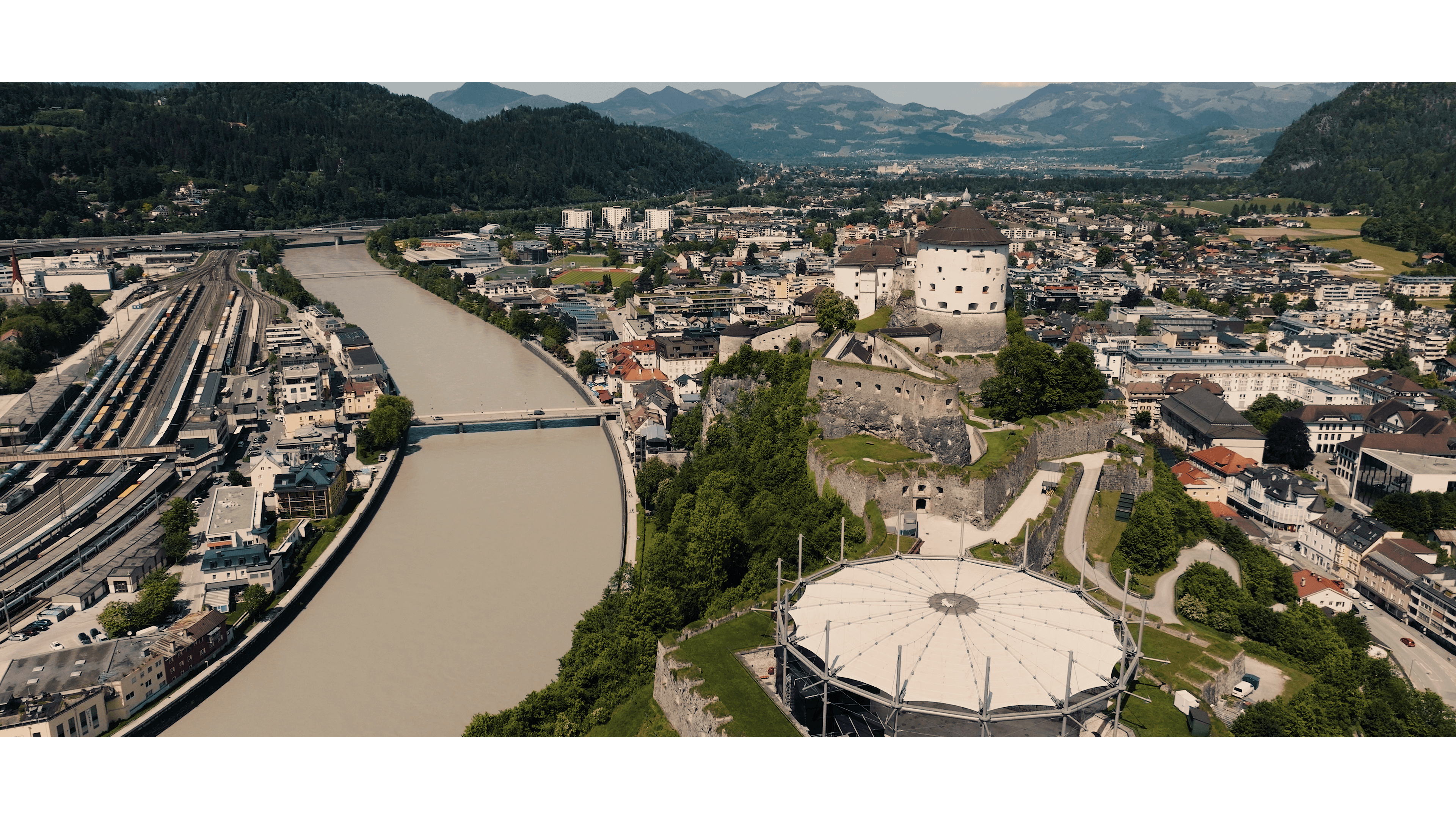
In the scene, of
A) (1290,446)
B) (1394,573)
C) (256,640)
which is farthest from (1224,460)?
(256,640)

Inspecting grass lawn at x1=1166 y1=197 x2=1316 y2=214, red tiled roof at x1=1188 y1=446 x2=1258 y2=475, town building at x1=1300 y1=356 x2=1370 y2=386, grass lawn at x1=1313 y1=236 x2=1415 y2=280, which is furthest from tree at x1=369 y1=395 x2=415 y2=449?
grass lawn at x1=1166 y1=197 x2=1316 y2=214

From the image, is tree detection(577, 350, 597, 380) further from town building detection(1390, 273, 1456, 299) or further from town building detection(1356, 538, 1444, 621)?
town building detection(1390, 273, 1456, 299)

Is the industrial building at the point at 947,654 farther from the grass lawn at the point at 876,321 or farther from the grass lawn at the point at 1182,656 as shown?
the grass lawn at the point at 876,321

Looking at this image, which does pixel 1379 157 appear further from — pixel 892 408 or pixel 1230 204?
pixel 892 408

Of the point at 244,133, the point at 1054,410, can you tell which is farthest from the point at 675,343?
the point at 244,133

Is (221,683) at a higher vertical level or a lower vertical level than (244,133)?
lower

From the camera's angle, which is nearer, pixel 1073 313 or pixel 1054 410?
pixel 1054 410

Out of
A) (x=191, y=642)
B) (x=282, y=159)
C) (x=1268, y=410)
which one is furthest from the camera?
(x=282, y=159)
